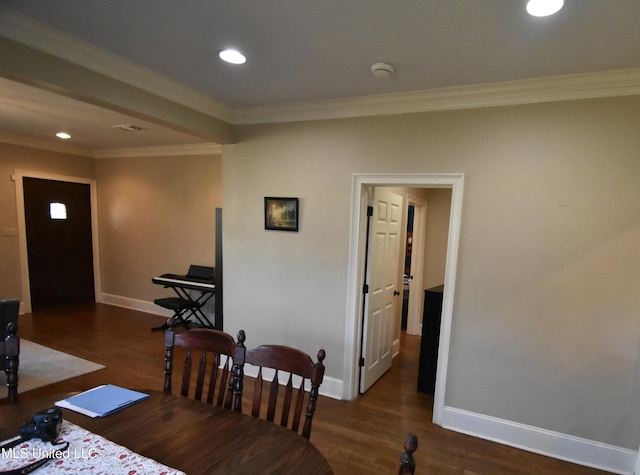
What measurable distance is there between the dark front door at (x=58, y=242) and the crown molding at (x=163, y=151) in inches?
29.2

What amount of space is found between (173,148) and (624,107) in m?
5.20

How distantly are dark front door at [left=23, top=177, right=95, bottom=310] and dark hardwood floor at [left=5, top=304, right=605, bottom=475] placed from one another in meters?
0.84

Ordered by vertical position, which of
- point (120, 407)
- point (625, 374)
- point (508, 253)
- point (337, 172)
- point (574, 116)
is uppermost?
point (574, 116)

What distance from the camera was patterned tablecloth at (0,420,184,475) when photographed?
1065mm

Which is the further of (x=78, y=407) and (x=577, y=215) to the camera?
(x=577, y=215)

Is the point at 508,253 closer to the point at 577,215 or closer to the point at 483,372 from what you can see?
the point at 577,215

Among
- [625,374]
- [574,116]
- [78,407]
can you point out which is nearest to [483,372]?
[625,374]

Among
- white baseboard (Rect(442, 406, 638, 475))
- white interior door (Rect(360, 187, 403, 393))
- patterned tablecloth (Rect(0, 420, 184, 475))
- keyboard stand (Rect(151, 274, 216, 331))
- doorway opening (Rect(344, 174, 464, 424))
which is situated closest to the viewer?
patterned tablecloth (Rect(0, 420, 184, 475))

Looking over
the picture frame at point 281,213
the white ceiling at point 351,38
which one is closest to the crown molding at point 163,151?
the picture frame at point 281,213

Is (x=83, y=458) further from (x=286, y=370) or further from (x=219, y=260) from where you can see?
(x=219, y=260)

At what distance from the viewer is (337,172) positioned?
2.96 metres

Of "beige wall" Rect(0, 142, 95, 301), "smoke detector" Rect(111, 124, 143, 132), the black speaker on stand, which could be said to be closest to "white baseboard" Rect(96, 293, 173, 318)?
"beige wall" Rect(0, 142, 95, 301)

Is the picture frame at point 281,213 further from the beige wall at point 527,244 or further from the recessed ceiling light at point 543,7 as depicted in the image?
the recessed ceiling light at point 543,7

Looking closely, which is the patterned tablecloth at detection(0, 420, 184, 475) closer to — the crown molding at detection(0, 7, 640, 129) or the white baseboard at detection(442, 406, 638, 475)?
the crown molding at detection(0, 7, 640, 129)
